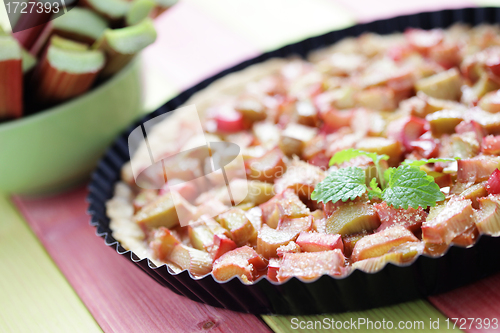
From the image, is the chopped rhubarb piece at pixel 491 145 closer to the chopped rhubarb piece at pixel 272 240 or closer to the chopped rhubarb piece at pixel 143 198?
the chopped rhubarb piece at pixel 272 240

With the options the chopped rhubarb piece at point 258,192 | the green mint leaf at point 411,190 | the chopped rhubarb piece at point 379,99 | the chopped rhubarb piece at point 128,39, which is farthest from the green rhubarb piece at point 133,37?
the green mint leaf at point 411,190

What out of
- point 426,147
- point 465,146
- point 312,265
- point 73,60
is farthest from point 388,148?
point 73,60

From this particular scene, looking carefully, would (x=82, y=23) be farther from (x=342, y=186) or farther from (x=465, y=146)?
(x=465, y=146)

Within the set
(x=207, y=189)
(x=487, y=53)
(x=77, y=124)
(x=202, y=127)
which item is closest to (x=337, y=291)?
(x=207, y=189)

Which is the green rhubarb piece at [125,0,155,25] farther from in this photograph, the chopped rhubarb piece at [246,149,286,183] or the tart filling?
the chopped rhubarb piece at [246,149,286,183]

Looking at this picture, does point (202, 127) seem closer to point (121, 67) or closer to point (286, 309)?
point (121, 67)

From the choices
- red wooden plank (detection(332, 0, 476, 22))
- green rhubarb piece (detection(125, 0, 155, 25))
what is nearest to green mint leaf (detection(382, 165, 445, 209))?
green rhubarb piece (detection(125, 0, 155, 25))
